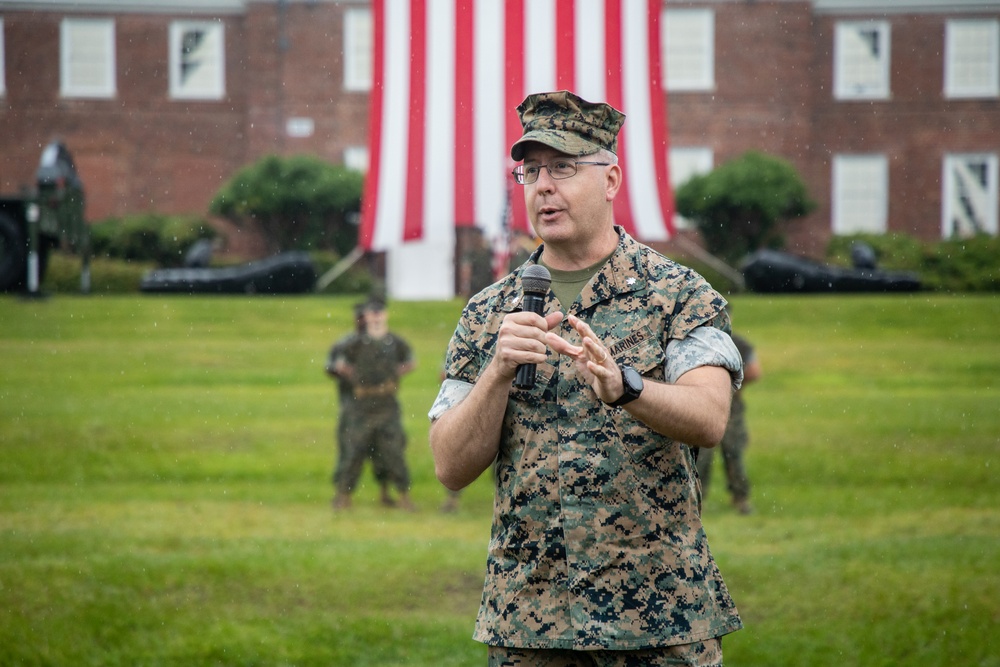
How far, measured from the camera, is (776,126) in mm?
28094

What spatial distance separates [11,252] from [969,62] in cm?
2044

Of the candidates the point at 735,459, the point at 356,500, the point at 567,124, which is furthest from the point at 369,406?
the point at 567,124

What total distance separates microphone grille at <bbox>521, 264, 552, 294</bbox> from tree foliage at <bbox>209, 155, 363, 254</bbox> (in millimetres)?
23175

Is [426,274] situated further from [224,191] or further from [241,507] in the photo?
[241,507]

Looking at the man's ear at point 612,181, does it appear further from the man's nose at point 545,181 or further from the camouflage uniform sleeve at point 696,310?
the camouflage uniform sleeve at point 696,310

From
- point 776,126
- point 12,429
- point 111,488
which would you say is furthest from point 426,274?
point 111,488

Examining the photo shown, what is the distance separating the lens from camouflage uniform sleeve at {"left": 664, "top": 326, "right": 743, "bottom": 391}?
9.12ft

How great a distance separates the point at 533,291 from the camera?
2.74 meters

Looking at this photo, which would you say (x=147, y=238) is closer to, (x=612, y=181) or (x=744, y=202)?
(x=744, y=202)

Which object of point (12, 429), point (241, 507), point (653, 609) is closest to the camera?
point (653, 609)

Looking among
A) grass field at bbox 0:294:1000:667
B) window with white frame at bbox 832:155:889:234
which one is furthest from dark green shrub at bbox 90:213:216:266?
window with white frame at bbox 832:155:889:234

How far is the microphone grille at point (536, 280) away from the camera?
275 cm

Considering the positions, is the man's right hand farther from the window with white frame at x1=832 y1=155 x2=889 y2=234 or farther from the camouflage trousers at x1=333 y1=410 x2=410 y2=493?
the window with white frame at x1=832 y1=155 x2=889 y2=234

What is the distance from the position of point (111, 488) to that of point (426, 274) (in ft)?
46.2
